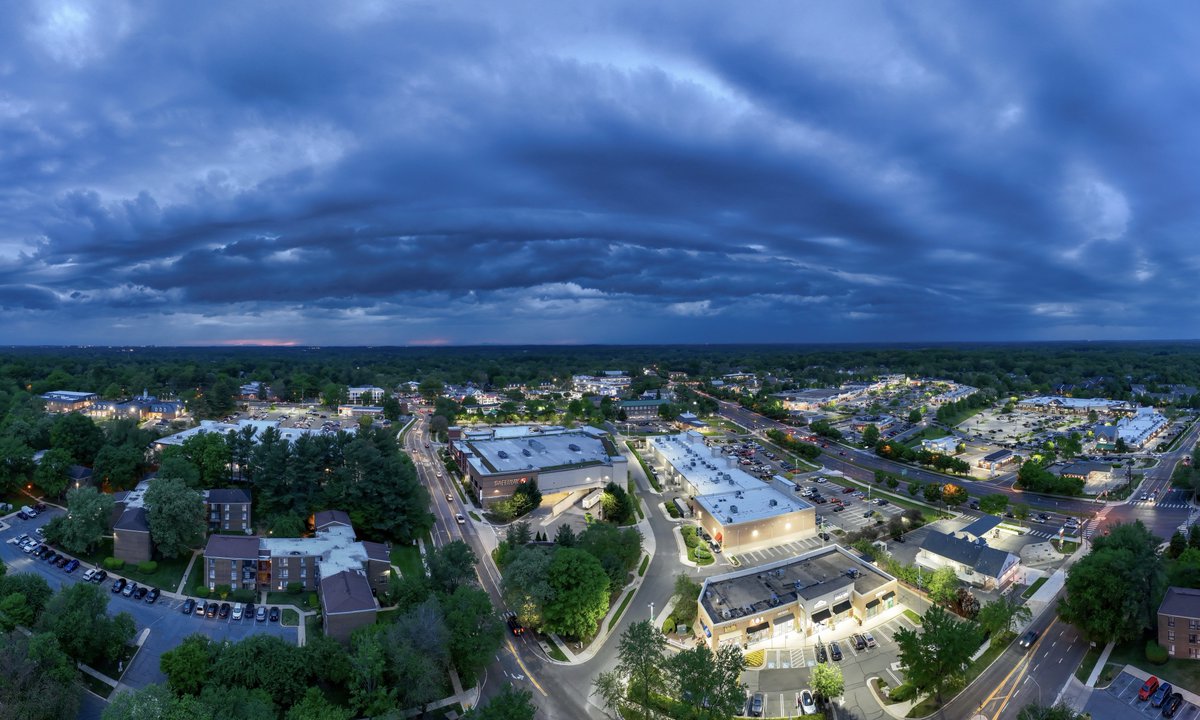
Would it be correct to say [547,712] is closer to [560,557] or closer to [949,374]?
[560,557]

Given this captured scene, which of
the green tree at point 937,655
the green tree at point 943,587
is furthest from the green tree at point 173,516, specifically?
the green tree at point 943,587

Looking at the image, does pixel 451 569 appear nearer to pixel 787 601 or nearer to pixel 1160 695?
pixel 787 601

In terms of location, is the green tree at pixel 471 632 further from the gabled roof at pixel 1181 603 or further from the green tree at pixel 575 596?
the gabled roof at pixel 1181 603

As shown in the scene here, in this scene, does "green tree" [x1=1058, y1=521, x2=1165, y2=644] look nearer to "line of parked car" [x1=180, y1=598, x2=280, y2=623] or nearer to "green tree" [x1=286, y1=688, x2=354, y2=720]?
"green tree" [x1=286, y1=688, x2=354, y2=720]

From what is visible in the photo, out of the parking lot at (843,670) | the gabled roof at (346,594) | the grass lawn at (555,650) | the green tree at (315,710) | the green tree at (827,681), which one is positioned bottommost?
the grass lawn at (555,650)

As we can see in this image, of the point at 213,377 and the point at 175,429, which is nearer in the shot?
the point at 175,429

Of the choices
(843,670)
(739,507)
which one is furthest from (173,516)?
(843,670)

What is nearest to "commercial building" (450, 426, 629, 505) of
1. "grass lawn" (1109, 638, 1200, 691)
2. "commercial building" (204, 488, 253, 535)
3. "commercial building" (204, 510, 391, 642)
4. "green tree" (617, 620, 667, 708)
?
"commercial building" (204, 510, 391, 642)

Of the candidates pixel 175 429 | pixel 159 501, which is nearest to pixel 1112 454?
pixel 159 501
